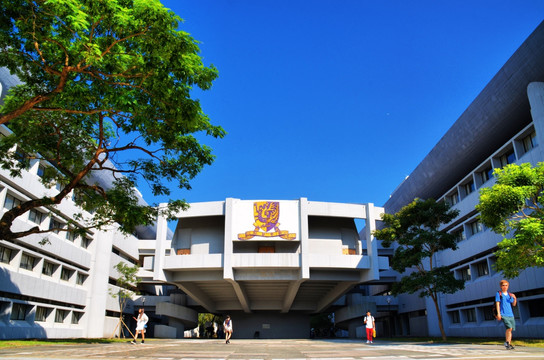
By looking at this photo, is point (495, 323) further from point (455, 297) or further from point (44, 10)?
point (44, 10)

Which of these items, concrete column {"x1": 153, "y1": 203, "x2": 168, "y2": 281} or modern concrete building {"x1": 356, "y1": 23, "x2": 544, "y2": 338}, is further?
concrete column {"x1": 153, "y1": 203, "x2": 168, "y2": 281}

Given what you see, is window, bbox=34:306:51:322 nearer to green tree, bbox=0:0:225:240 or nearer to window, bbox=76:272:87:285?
window, bbox=76:272:87:285

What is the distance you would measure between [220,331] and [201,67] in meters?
60.7

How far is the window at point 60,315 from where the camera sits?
30.9 meters

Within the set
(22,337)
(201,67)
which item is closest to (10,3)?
(201,67)

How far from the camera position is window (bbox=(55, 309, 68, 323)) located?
3090cm

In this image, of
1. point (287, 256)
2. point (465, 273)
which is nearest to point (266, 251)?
point (287, 256)

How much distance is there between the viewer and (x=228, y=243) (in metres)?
33.1

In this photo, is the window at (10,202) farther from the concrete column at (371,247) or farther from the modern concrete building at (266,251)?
the concrete column at (371,247)

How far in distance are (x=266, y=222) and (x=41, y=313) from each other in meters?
17.9

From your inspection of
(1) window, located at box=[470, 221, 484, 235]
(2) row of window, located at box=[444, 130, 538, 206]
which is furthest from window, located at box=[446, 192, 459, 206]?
(1) window, located at box=[470, 221, 484, 235]

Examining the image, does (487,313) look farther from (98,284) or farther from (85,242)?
(85,242)

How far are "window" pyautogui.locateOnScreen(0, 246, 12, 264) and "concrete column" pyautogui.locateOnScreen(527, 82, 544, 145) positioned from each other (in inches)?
1251

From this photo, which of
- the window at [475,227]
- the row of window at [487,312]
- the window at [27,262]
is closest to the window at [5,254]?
the window at [27,262]
